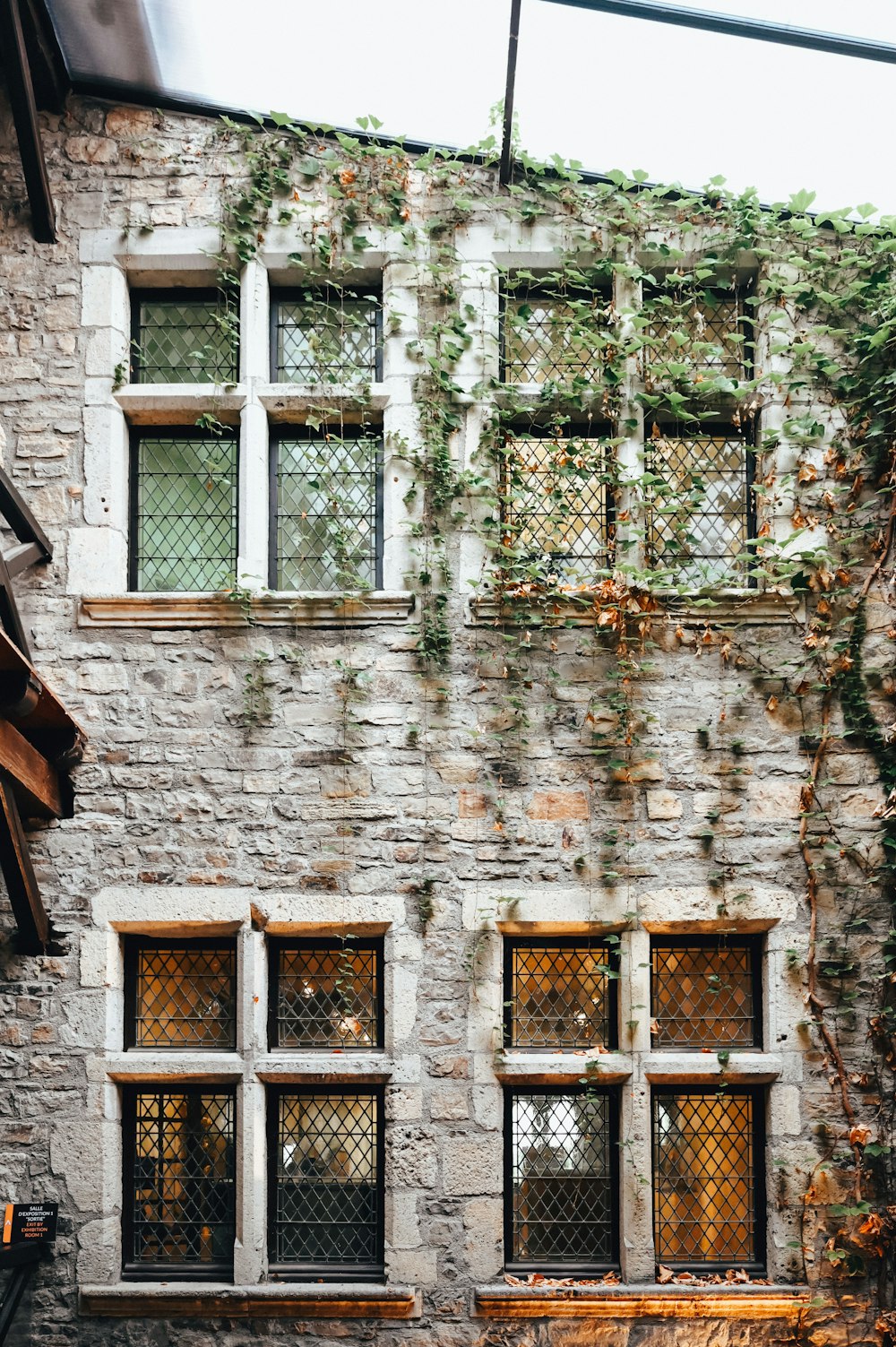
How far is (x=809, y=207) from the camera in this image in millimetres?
4027

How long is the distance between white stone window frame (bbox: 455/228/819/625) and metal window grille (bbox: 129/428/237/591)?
1075 mm

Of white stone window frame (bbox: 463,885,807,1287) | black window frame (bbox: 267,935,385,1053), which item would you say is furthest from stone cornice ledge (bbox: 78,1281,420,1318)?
black window frame (bbox: 267,935,385,1053)

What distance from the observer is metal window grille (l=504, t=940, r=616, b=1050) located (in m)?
3.82

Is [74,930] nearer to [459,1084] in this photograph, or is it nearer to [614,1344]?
[459,1084]

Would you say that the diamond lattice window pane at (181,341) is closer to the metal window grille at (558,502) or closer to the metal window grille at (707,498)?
the metal window grille at (558,502)

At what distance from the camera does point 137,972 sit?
154 inches

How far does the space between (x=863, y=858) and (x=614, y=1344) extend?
2.08 meters

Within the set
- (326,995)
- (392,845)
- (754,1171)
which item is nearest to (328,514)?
(392,845)

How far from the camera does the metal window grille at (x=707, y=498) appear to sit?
404cm

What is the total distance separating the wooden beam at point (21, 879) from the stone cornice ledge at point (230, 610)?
0.84 m

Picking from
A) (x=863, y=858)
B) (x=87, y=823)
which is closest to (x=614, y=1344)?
(x=863, y=858)

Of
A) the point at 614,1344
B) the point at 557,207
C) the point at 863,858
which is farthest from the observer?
the point at 557,207

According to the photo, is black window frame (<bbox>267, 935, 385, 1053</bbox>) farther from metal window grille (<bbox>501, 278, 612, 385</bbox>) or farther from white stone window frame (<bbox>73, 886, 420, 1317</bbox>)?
metal window grille (<bbox>501, 278, 612, 385</bbox>)

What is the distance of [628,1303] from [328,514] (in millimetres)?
3344
